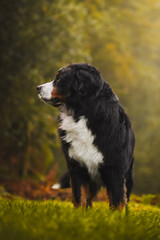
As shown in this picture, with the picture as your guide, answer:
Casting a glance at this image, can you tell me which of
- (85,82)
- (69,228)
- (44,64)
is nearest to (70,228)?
(69,228)

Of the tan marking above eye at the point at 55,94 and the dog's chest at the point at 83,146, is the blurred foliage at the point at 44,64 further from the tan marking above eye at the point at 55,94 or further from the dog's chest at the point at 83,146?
the dog's chest at the point at 83,146

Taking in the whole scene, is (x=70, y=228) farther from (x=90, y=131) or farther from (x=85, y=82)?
(x=85, y=82)

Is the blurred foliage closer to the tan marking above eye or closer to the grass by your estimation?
the tan marking above eye

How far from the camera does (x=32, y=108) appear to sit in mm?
10516

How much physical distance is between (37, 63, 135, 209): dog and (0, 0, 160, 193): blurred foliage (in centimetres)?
592

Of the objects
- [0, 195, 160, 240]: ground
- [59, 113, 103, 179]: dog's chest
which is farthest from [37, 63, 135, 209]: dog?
[0, 195, 160, 240]: ground

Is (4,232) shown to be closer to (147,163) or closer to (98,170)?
(98,170)

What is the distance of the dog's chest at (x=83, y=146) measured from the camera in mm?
3939

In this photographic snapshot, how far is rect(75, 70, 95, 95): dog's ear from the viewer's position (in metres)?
3.96

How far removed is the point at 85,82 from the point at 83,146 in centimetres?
74

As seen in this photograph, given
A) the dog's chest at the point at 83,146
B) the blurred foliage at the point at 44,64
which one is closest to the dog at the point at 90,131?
the dog's chest at the point at 83,146

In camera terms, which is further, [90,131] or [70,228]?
[90,131]

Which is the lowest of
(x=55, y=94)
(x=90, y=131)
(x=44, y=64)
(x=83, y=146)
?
(x=83, y=146)

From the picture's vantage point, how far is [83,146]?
3.98 meters
